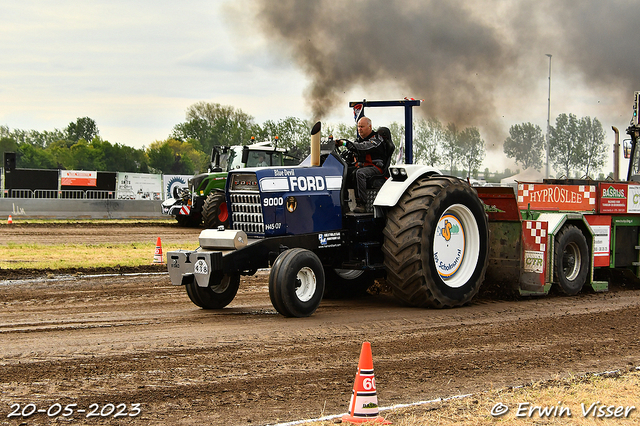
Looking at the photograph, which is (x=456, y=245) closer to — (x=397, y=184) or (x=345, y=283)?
(x=397, y=184)

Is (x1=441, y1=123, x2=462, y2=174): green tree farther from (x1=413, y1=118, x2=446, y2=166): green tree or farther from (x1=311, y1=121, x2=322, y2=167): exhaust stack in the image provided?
(x1=311, y1=121, x2=322, y2=167): exhaust stack

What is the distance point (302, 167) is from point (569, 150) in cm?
1940

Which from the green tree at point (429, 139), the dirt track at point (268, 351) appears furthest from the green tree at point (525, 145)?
the dirt track at point (268, 351)

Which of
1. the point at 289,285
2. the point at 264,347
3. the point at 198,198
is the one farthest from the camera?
the point at 198,198

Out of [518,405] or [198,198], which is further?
[198,198]

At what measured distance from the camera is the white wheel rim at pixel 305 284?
24.9 ft

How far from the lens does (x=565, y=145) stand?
24.6 metres

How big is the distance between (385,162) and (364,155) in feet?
0.94

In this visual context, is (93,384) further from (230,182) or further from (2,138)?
(2,138)

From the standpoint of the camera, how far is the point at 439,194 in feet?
27.4

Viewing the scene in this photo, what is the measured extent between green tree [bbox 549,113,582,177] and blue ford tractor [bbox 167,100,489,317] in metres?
12.7

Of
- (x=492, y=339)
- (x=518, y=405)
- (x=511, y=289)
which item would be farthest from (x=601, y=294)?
(x=518, y=405)

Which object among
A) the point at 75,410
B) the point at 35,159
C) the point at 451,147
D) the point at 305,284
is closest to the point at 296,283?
the point at 305,284

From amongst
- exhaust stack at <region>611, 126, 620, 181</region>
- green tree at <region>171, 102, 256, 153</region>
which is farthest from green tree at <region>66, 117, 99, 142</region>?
exhaust stack at <region>611, 126, 620, 181</region>
